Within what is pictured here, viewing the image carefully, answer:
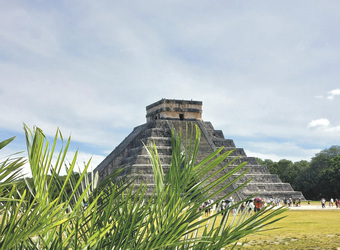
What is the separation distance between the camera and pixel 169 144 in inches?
1275

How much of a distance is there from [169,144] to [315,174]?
24.2 meters

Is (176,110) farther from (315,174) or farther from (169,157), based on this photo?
(315,174)

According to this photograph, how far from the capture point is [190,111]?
3581 centimetres

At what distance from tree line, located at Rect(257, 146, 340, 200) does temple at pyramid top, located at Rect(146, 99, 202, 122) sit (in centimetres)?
1820

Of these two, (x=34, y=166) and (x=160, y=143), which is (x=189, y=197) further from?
(x=160, y=143)

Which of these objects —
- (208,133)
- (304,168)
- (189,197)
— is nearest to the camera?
(189,197)

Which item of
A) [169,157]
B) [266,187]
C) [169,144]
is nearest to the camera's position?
[169,157]

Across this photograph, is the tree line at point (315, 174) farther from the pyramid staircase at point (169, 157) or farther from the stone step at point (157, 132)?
the stone step at point (157, 132)

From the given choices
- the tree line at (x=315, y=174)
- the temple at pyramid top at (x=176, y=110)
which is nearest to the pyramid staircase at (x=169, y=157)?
the temple at pyramid top at (x=176, y=110)

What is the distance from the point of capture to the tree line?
43594 mm

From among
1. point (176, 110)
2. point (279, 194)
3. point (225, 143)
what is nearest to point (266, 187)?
point (279, 194)

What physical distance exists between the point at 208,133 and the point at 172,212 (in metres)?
34.3

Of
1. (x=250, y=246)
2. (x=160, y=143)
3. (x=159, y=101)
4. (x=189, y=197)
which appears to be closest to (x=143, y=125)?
(x=159, y=101)

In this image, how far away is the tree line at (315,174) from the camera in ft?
143
